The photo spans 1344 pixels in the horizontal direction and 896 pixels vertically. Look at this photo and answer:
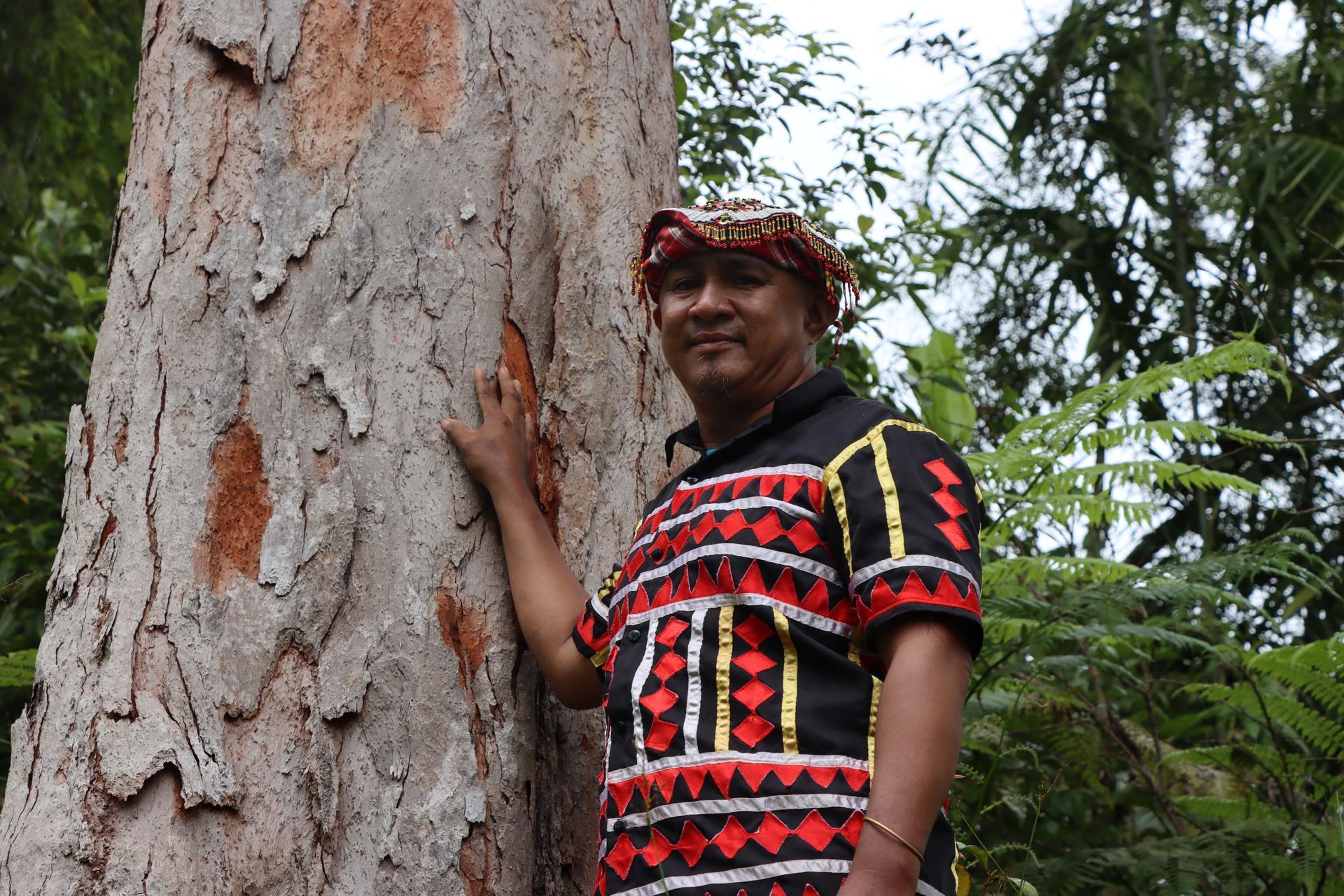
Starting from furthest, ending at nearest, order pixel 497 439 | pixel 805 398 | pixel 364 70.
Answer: pixel 364 70 < pixel 497 439 < pixel 805 398

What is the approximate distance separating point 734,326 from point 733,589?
0.49 metres

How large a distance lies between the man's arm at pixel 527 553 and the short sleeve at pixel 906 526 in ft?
1.94

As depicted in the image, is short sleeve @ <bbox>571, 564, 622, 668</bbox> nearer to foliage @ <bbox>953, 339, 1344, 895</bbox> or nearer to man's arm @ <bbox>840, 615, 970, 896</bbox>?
man's arm @ <bbox>840, 615, 970, 896</bbox>

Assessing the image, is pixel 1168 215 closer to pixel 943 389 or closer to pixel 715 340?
pixel 943 389

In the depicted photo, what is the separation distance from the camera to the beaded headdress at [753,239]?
2.08m

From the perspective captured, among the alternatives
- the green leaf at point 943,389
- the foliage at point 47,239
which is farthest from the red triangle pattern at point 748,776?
the green leaf at point 943,389

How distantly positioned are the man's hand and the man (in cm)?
20

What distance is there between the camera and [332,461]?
219 cm

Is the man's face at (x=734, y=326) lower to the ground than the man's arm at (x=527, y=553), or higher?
higher

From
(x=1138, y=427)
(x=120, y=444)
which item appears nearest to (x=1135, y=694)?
(x=1138, y=427)

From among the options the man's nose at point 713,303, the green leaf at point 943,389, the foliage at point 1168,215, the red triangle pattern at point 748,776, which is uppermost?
the foliage at point 1168,215

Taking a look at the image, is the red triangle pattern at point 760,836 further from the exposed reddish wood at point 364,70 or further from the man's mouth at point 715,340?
the exposed reddish wood at point 364,70

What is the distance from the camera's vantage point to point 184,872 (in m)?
1.92

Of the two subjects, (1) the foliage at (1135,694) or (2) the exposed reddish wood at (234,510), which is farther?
(1) the foliage at (1135,694)
